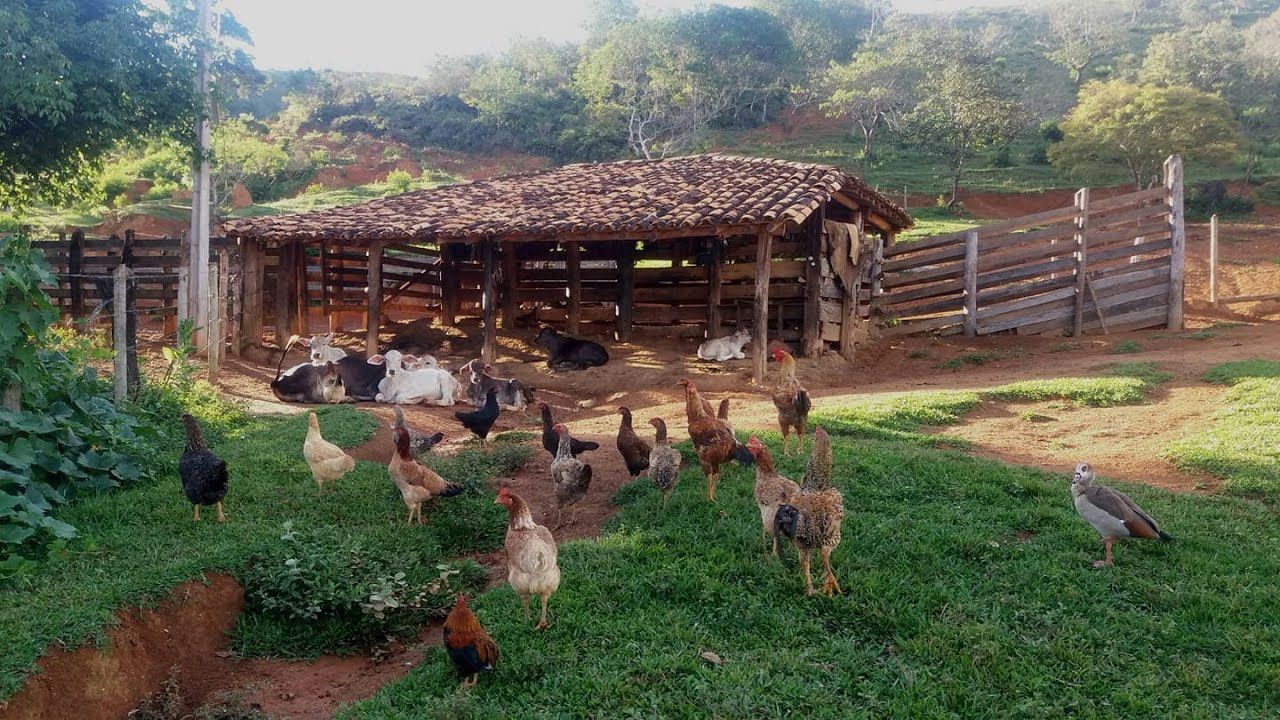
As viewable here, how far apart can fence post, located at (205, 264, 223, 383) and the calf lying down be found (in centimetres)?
410

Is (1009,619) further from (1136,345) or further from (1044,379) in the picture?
(1136,345)

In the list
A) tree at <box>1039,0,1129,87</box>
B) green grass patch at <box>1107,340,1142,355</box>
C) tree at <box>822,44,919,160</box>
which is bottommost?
green grass patch at <box>1107,340,1142,355</box>

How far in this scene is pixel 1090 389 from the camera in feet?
36.8

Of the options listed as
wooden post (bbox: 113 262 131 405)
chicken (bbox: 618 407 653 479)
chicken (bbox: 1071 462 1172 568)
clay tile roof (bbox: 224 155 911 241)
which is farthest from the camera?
clay tile roof (bbox: 224 155 911 241)

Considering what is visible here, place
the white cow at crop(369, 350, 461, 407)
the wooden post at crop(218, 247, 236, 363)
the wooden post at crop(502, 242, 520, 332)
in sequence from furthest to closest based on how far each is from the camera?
the wooden post at crop(502, 242, 520, 332) < the wooden post at crop(218, 247, 236, 363) < the white cow at crop(369, 350, 461, 407)

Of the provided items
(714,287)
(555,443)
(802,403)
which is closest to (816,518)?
(802,403)

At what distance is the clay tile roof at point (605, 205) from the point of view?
549 inches

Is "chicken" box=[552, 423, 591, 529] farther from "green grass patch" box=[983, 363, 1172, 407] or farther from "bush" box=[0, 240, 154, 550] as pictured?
"green grass patch" box=[983, 363, 1172, 407]

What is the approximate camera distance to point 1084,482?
5.78 metres

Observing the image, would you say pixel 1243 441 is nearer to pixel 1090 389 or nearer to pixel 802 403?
pixel 1090 389

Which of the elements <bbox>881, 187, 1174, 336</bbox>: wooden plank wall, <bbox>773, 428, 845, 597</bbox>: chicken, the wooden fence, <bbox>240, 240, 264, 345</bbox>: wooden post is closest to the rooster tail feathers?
A: <bbox>773, 428, 845, 597</bbox>: chicken

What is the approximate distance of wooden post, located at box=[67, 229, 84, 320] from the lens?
17031 millimetres

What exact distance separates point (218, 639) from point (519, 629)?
2.07 m

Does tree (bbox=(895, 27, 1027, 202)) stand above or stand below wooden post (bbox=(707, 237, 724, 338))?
above
